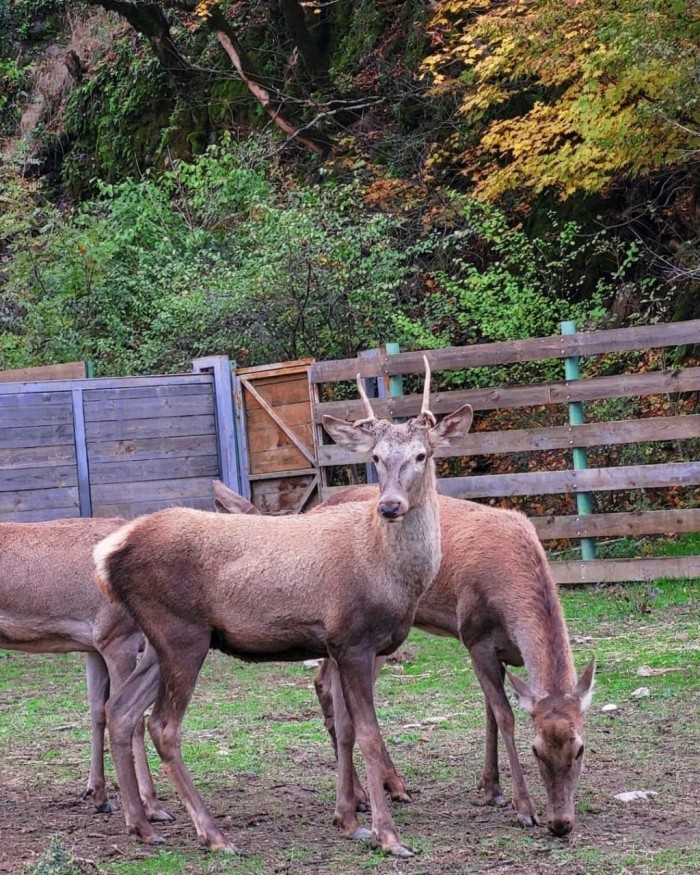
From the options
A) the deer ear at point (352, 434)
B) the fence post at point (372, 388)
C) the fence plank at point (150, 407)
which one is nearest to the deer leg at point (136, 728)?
the deer ear at point (352, 434)

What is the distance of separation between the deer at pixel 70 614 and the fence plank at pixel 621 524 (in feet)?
19.1

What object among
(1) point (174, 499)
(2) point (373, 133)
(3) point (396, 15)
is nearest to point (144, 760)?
(1) point (174, 499)

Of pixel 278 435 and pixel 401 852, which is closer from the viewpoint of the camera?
pixel 401 852

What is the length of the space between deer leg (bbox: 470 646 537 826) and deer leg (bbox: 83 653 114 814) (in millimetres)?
2029

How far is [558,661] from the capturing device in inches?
235

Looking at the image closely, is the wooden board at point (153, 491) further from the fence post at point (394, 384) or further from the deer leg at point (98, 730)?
the deer leg at point (98, 730)

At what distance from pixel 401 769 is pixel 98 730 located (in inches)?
65.7

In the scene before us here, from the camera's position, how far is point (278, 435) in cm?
1384

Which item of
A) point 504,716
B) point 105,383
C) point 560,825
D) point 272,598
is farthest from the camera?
point 105,383

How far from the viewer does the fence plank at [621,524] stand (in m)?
11.4

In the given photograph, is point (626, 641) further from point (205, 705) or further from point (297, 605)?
point (297, 605)

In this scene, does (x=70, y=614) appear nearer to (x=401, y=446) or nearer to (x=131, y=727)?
(x=131, y=727)

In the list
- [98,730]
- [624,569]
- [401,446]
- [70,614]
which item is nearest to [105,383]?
[624,569]

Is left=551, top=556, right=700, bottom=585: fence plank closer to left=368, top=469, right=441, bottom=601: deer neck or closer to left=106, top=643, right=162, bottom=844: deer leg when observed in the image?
left=368, top=469, right=441, bottom=601: deer neck
